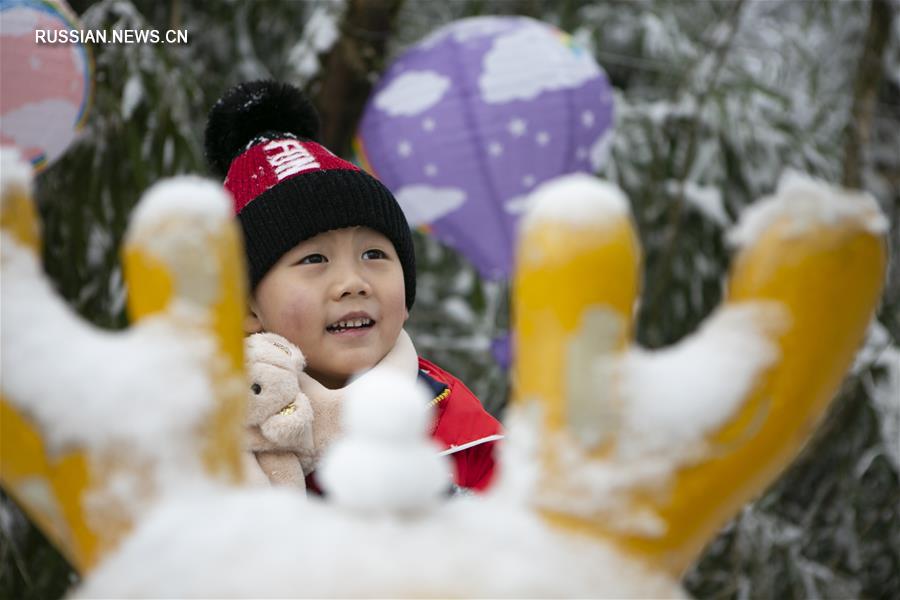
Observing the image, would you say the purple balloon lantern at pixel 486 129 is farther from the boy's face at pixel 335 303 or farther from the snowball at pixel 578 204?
the snowball at pixel 578 204

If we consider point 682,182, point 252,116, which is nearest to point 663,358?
point 252,116

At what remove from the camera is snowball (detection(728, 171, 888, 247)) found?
58 cm

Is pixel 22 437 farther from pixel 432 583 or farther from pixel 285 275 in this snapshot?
pixel 285 275

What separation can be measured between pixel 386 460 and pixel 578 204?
162mm

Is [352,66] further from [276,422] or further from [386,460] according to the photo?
[386,460]

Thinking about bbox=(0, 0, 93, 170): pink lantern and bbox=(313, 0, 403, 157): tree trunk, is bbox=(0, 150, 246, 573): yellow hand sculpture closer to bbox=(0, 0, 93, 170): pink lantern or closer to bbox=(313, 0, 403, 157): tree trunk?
bbox=(0, 0, 93, 170): pink lantern

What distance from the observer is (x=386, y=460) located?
1.81 feet

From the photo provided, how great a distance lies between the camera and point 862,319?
605 mm

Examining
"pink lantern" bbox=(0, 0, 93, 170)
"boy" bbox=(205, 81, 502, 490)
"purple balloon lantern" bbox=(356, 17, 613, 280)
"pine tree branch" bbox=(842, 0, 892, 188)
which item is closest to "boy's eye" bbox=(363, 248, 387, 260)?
"boy" bbox=(205, 81, 502, 490)

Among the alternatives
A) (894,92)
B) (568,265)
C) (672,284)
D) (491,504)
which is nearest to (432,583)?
A: (491,504)

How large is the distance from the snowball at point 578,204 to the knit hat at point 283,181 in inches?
29.0

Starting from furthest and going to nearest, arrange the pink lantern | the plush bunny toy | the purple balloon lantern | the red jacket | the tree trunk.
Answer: the tree trunk → the purple balloon lantern → the pink lantern → the red jacket → the plush bunny toy

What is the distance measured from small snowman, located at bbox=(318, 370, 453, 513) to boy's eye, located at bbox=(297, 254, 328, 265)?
2.43 feet

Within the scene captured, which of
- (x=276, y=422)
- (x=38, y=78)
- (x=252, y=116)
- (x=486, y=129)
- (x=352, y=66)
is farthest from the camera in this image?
(x=352, y=66)
